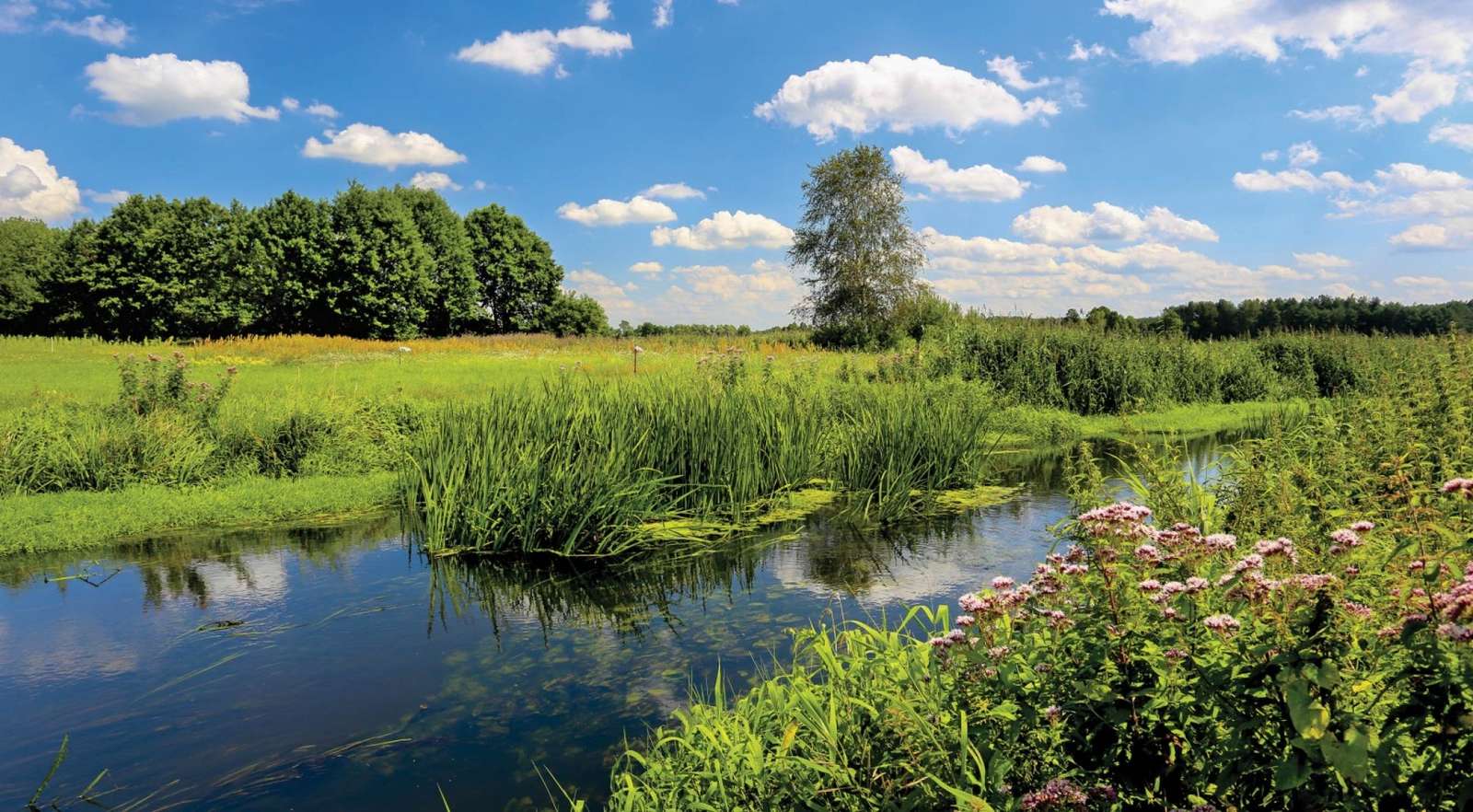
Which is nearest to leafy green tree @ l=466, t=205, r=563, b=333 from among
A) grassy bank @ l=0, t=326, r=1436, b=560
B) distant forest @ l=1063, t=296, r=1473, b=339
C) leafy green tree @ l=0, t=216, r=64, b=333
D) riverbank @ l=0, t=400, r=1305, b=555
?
leafy green tree @ l=0, t=216, r=64, b=333

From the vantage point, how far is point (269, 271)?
44719 mm

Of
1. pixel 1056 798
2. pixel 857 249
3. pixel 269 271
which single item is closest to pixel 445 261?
pixel 269 271

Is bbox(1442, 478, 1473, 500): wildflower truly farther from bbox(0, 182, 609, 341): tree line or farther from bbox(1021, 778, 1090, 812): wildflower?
bbox(0, 182, 609, 341): tree line

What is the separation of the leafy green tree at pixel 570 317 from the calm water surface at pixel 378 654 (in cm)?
4691

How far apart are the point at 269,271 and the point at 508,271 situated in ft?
46.0

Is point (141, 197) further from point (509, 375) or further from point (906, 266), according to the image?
point (906, 266)

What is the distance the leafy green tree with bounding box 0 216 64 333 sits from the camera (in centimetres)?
5141

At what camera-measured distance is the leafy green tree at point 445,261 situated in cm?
4816

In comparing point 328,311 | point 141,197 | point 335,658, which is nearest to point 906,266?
point 328,311

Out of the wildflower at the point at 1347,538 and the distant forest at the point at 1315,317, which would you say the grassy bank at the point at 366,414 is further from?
the distant forest at the point at 1315,317

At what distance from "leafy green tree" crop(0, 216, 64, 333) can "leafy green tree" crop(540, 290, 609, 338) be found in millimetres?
30192

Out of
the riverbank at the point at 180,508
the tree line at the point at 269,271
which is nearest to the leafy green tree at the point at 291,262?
the tree line at the point at 269,271

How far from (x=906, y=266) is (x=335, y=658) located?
40225 millimetres

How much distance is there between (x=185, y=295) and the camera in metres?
45.9
